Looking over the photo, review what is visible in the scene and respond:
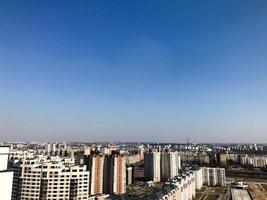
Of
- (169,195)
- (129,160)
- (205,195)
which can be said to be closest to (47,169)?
(169,195)

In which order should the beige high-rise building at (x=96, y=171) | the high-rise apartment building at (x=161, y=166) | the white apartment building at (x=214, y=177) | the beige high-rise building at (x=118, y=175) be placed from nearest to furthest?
the beige high-rise building at (x=96, y=171), the beige high-rise building at (x=118, y=175), the white apartment building at (x=214, y=177), the high-rise apartment building at (x=161, y=166)

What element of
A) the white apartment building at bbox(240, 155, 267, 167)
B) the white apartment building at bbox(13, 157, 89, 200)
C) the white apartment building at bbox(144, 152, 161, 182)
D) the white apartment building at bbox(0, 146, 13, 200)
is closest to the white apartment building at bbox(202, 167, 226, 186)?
the white apartment building at bbox(144, 152, 161, 182)

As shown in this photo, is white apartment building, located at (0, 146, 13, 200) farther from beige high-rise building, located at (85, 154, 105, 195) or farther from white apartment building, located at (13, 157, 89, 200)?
beige high-rise building, located at (85, 154, 105, 195)

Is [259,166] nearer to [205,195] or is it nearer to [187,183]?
[205,195]

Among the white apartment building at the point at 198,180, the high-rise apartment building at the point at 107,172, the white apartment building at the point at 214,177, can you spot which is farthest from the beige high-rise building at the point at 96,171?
the white apartment building at the point at 214,177

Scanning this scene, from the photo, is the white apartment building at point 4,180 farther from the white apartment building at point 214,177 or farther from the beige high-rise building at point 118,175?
the white apartment building at point 214,177

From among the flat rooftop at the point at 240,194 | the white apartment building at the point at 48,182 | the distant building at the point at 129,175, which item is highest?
the white apartment building at the point at 48,182

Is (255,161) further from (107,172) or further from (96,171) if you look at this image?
(96,171)

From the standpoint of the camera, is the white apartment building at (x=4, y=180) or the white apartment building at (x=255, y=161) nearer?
the white apartment building at (x=4, y=180)
